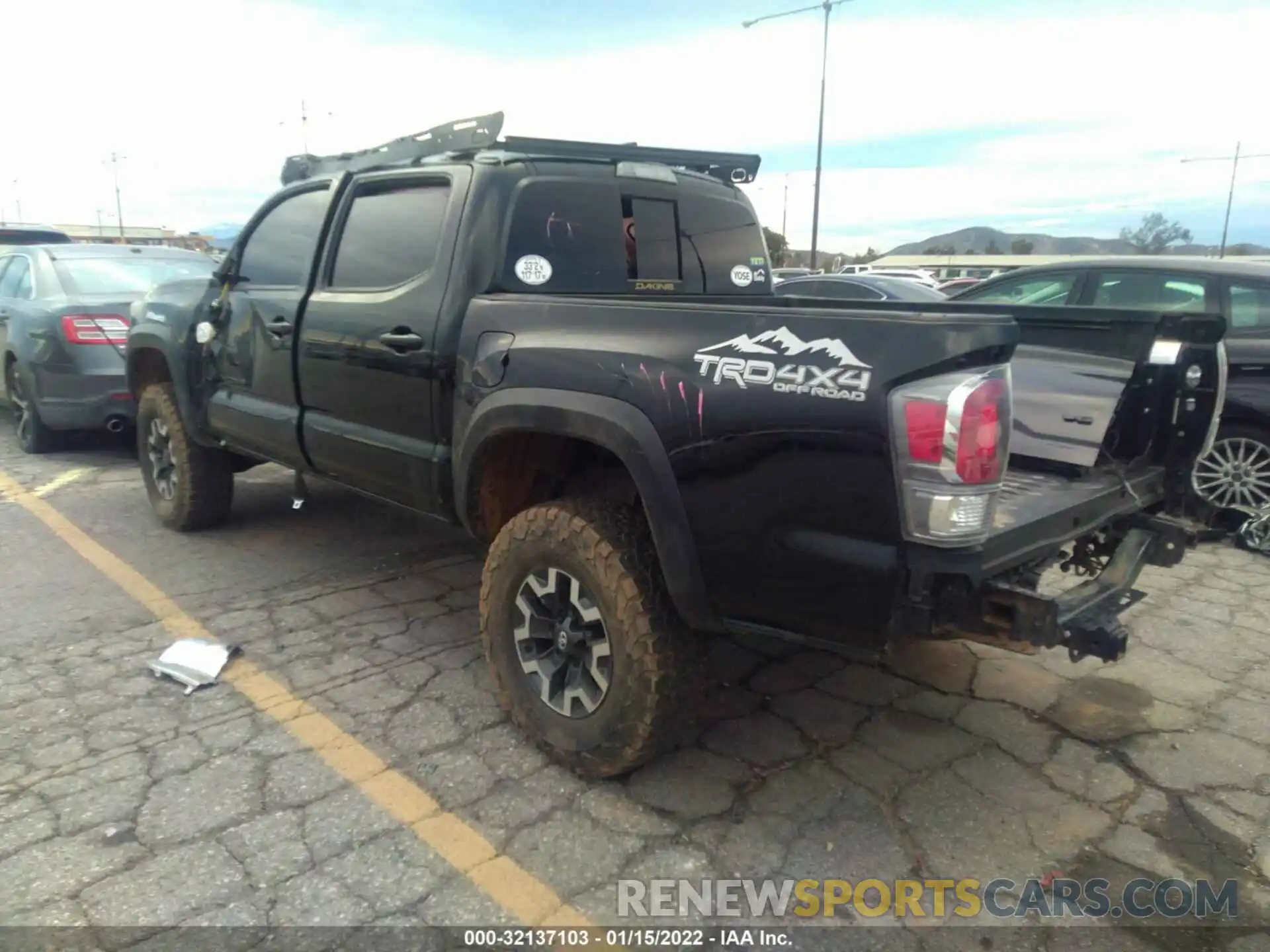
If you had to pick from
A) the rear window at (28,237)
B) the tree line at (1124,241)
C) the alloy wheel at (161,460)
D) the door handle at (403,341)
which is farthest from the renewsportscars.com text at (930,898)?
the tree line at (1124,241)

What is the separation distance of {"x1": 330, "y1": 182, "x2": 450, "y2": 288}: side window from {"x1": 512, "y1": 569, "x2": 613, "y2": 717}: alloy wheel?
134 centimetres

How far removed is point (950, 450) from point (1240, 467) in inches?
183

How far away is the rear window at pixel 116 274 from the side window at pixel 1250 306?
7.26 metres

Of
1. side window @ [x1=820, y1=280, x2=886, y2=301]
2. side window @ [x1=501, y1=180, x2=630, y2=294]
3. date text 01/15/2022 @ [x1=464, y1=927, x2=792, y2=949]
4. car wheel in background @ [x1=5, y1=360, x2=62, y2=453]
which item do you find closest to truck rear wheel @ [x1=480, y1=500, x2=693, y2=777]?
date text 01/15/2022 @ [x1=464, y1=927, x2=792, y2=949]

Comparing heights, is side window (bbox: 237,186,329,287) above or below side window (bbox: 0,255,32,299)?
above

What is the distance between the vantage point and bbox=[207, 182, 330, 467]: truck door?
4.12m

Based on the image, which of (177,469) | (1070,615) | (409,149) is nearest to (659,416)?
(1070,615)

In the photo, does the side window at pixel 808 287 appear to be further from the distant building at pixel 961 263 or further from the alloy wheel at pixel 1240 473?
the distant building at pixel 961 263

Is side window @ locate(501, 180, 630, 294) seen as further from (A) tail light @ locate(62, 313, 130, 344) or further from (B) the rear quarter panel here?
(A) tail light @ locate(62, 313, 130, 344)

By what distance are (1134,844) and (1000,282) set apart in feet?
17.2

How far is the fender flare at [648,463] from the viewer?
8.21 ft

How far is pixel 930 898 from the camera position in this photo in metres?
2.42

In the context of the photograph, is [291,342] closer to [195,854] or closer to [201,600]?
[201,600]

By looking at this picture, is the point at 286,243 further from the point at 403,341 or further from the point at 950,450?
the point at 950,450
